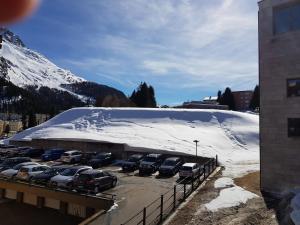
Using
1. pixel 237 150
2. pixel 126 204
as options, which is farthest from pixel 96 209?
pixel 237 150

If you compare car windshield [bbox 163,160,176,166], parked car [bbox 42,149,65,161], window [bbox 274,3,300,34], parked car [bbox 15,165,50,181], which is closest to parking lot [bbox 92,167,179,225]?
car windshield [bbox 163,160,176,166]

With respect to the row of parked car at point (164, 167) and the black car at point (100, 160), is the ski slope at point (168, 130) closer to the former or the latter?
the black car at point (100, 160)

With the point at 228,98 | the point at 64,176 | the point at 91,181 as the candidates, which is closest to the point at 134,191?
the point at 91,181

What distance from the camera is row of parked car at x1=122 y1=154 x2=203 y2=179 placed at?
3266cm

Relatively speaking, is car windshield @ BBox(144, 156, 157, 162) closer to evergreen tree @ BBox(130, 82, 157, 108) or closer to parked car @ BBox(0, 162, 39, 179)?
parked car @ BBox(0, 162, 39, 179)

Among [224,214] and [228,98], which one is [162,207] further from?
[228,98]

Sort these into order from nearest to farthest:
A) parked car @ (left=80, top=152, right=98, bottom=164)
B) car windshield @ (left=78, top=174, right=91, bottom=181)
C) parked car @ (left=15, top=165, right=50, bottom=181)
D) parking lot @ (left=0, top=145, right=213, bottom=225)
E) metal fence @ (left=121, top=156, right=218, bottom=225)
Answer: metal fence @ (left=121, top=156, right=218, bottom=225)
parking lot @ (left=0, top=145, right=213, bottom=225)
car windshield @ (left=78, top=174, right=91, bottom=181)
parked car @ (left=15, top=165, right=50, bottom=181)
parked car @ (left=80, top=152, right=98, bottom=164)

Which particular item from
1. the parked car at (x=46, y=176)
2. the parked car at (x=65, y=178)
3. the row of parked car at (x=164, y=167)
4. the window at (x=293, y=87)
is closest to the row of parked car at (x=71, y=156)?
the row of parked car at (x=164, y=167)

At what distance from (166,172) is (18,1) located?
3449 cm

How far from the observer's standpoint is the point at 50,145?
2292 inches

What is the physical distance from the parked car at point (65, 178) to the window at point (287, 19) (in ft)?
58.1

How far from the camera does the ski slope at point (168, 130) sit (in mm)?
51531

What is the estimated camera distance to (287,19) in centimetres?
2589

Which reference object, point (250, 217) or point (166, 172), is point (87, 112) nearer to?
point (166, 172)
